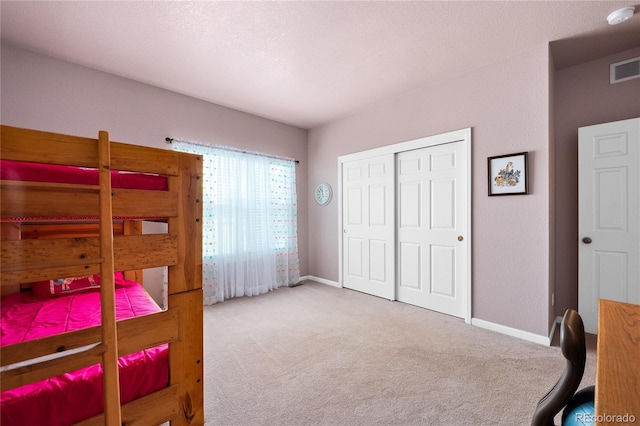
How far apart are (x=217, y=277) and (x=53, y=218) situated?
2.75 metres

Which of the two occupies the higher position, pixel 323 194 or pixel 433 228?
pixel 323 194

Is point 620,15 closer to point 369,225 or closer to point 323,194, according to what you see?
point 369,225

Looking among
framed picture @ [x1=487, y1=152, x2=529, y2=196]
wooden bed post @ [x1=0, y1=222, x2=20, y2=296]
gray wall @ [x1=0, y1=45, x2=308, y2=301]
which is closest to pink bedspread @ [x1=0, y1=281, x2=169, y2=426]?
wooden bed post @ [x1=0, y1=222, x2=20, y2=296]

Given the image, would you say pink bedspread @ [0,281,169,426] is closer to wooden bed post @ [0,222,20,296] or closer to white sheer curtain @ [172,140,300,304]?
wooden bed post @ [0,222,20,296]

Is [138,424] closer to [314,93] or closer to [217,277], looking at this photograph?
[217,277]

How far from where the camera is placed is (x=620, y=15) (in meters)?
1.95

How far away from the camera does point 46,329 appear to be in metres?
1.48

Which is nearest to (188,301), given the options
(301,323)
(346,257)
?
(301,323)

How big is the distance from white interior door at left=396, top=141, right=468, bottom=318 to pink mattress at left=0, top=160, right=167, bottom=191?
2819mm

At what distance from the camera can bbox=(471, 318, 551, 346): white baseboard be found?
235 cm

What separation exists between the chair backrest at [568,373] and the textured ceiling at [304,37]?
2.10 m

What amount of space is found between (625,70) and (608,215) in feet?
4.40

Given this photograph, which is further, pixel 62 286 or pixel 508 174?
pixel 508 174

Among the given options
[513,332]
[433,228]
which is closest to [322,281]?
[433,228]
